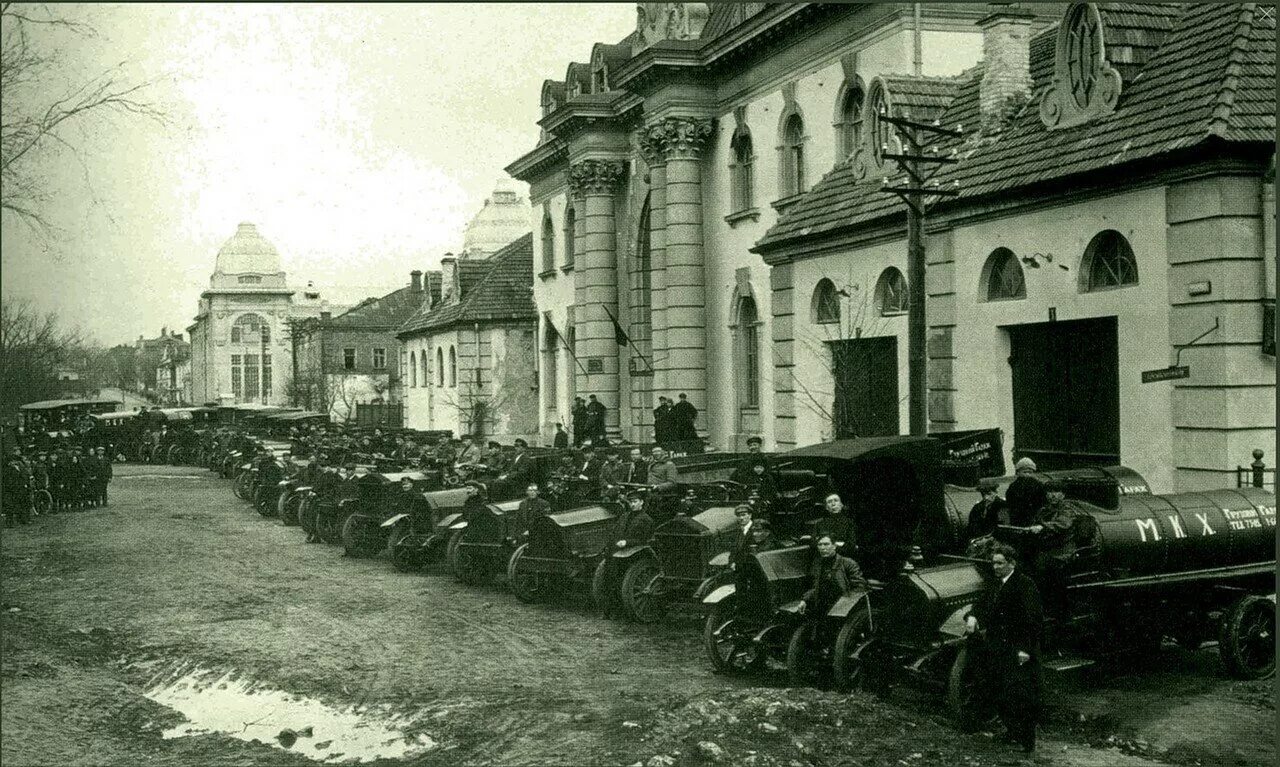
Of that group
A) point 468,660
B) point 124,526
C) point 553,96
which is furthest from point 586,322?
point 468,660

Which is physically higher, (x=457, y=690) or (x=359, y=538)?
(x=359, y=538)

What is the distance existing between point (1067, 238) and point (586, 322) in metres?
20.5

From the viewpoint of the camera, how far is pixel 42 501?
87.1 ft

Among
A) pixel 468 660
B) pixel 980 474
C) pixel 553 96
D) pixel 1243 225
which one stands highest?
pixel 553 96

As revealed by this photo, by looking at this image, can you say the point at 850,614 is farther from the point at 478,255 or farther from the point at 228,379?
the point at 478,255

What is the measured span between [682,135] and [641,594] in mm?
16485

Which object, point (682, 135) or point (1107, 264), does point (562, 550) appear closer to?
point (1107, 264)

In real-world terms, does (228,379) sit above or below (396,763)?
above


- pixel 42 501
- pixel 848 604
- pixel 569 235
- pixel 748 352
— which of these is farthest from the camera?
pixel 569 235

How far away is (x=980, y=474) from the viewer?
14695 mm

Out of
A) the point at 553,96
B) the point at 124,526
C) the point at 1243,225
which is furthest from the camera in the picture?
the point at 553,96

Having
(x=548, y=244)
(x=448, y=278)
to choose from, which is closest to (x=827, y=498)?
(x=548, y=244)

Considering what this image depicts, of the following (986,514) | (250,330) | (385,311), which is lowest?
(986,514)

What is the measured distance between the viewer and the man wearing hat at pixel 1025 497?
11.2 metres
